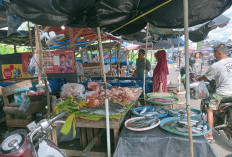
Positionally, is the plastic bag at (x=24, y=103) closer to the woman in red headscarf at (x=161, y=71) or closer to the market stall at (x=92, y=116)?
the market stall at (x=92, y=116)

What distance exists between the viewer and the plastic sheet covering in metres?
2.04

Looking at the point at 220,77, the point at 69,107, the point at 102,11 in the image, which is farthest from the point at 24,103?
the point at 220,77

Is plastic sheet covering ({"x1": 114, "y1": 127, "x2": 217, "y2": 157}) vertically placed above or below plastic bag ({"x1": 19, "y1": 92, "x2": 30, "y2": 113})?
below

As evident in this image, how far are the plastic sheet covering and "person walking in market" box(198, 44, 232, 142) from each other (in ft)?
6.70

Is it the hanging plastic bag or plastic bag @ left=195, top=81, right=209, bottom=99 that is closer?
plastic bag @ left=195, top=81, right=209, bottom=99

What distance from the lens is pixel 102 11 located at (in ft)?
7.64

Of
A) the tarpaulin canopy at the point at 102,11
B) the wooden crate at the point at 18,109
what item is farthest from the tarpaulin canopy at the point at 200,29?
the wooden crate at the point at 18,109

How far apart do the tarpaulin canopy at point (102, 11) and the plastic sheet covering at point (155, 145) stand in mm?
1950

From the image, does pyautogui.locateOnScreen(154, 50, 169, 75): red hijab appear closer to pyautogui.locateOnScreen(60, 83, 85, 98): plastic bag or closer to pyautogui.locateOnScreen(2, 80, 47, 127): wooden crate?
pyautogui.locateOnScreen(60, 83, 85, 98): plastic bag

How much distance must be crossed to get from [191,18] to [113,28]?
1.89 meters

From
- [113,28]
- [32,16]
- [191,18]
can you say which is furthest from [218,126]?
[32,16]

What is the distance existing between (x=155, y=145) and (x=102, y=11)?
2.24 m

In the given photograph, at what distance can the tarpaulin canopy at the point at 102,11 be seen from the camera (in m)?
2.02

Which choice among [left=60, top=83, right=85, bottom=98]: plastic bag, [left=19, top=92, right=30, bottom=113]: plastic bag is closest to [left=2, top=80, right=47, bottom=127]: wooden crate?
[left=19, top=92, right=30, bottom=113]: plastic bag
